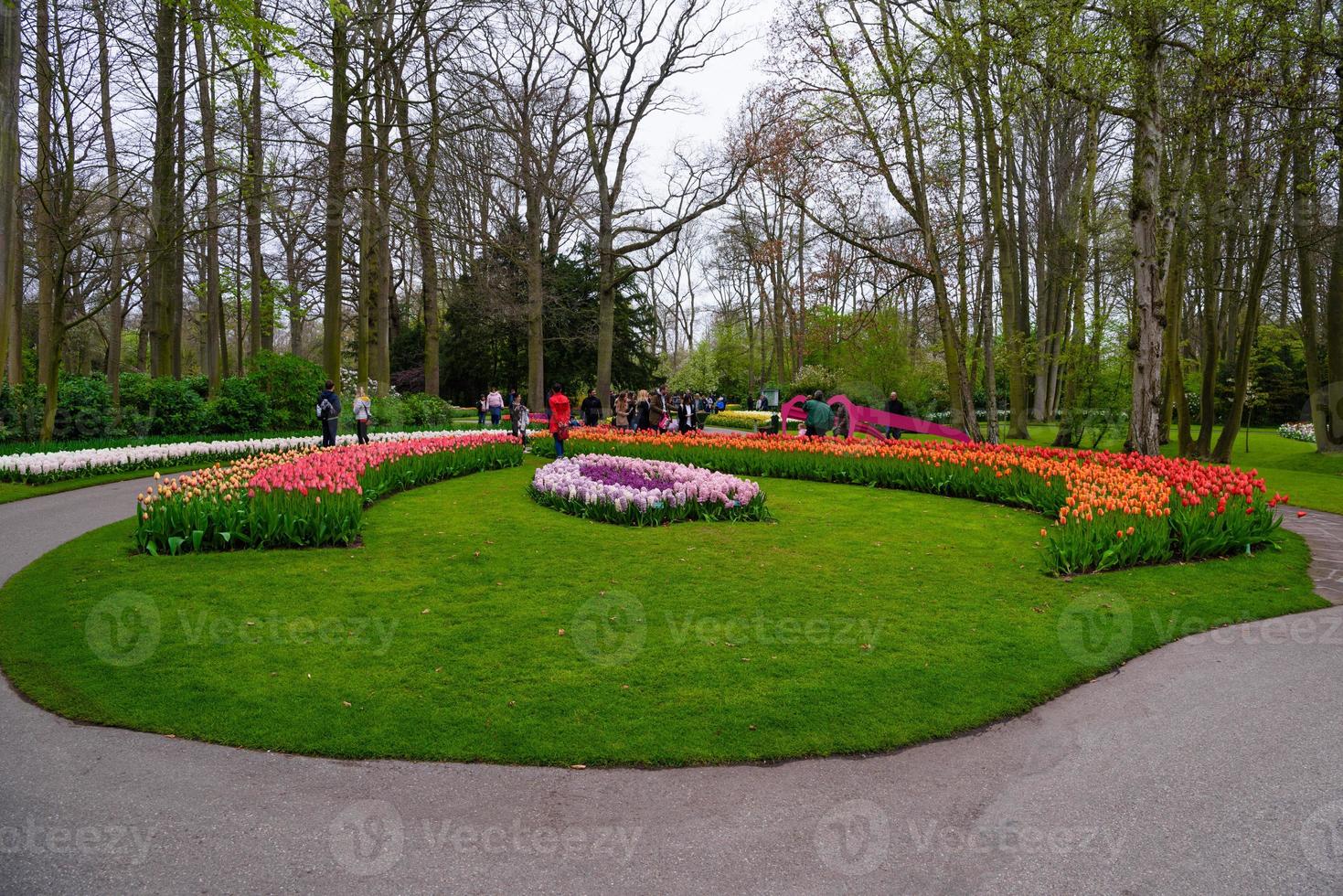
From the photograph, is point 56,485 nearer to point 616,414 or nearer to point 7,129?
point 7,129

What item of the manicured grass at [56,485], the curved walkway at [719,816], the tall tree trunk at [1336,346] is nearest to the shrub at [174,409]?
the manicured grass at [56,485]

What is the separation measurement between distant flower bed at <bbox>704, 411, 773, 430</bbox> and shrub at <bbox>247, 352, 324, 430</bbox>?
15099 mm

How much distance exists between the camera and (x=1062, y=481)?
33.0ft

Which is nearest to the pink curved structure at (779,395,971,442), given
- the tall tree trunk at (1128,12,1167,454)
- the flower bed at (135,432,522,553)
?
the tall tree trunk at (1128,12,1167,454)

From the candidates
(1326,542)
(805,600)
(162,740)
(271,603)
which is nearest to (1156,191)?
(1326,542)

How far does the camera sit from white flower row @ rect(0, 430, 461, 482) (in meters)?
11.6

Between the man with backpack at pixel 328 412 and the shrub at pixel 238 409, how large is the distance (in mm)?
4176

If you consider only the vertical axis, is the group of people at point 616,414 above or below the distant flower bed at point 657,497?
above

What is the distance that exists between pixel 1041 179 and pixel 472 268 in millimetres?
19386

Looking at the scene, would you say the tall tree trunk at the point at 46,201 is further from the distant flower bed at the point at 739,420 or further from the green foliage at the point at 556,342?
the distant flower bed at the point at 739,420

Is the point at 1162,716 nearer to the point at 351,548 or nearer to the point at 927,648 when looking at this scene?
the point at 927,648

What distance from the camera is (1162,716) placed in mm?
4207

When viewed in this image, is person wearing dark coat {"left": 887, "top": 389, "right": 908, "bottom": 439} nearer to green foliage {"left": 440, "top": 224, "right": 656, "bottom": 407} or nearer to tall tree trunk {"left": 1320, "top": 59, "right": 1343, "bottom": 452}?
tall tree trunk {"left": 1320, "top": 59, "right": 1343, "bottom": 452}

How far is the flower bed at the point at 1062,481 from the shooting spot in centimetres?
723
